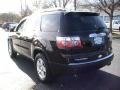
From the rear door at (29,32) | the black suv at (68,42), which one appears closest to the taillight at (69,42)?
the black suv at (68,42)

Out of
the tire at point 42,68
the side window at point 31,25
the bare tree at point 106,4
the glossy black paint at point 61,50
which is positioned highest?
the bare tree at point 106,4

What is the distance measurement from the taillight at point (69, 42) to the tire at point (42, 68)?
775mm

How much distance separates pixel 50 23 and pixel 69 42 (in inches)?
36.4

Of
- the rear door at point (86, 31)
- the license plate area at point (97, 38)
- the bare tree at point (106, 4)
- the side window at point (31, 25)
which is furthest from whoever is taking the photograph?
the bare tree at point (106, 4)

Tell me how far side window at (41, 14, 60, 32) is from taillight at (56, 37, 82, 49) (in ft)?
1.32

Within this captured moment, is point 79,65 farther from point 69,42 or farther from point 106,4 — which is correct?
point 106,4

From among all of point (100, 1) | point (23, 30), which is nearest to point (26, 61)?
point (23, 30)

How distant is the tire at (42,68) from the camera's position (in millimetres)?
5637

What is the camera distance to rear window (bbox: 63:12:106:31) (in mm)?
5250

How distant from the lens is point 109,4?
22094 mm

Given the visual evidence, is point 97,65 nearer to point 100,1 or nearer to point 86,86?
point 86,86

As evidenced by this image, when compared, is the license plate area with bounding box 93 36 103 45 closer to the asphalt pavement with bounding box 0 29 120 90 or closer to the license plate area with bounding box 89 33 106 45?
the license plate area with bounding box 89 33 106 45

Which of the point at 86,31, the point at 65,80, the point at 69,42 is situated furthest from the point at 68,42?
the point at 65,80

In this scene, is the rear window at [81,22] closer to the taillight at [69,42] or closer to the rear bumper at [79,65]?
the taillight at [69,42]
